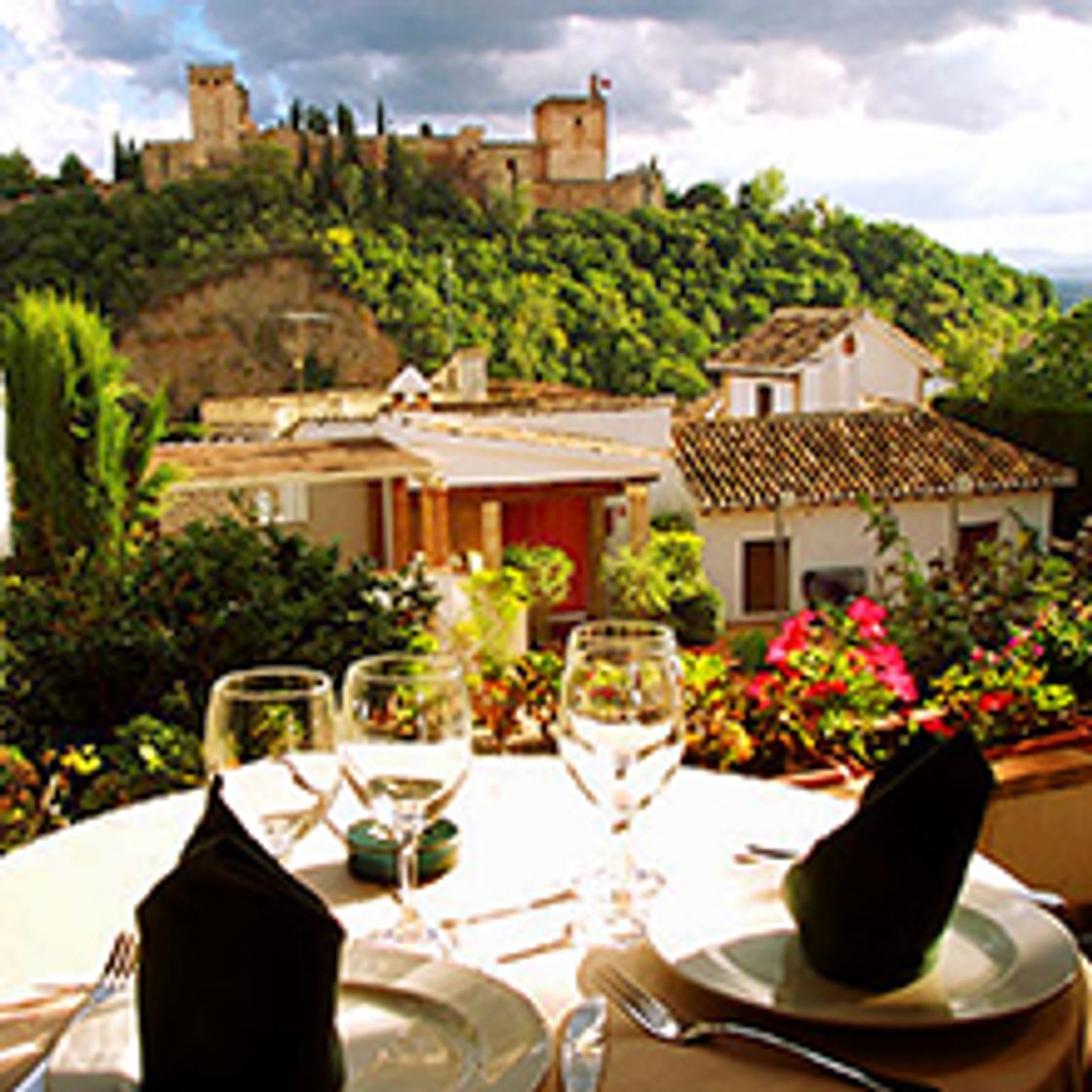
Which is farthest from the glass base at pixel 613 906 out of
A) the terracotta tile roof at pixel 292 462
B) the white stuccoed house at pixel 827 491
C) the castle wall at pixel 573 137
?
the castle wall at pixel 573 137

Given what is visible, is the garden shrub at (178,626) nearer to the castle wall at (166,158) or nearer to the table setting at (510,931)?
the table setting at (510,931)

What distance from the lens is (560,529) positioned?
38.5 ft

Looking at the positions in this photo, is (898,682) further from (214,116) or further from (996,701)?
(214,116)

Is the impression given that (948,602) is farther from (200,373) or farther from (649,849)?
(200,373)

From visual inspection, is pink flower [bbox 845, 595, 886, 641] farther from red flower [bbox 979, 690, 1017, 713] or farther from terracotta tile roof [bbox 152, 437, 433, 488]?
terracotta tile roof [bbox 152, 437, 433, 488]

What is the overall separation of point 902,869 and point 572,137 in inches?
1533

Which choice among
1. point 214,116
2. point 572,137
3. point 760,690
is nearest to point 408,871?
point 760,690

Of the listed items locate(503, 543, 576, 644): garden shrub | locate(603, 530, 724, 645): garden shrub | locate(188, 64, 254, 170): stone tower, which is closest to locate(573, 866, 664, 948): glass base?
locate(503, 543, 576, 644): garden shrub

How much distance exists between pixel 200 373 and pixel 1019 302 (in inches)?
712

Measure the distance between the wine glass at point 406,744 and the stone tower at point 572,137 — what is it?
3733 cm

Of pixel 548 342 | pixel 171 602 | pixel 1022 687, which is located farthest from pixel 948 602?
pixel 548 342

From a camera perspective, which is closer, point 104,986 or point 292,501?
point 104,986

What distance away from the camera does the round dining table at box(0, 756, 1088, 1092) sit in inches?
25.5

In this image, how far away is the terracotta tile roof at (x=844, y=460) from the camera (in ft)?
38.3
